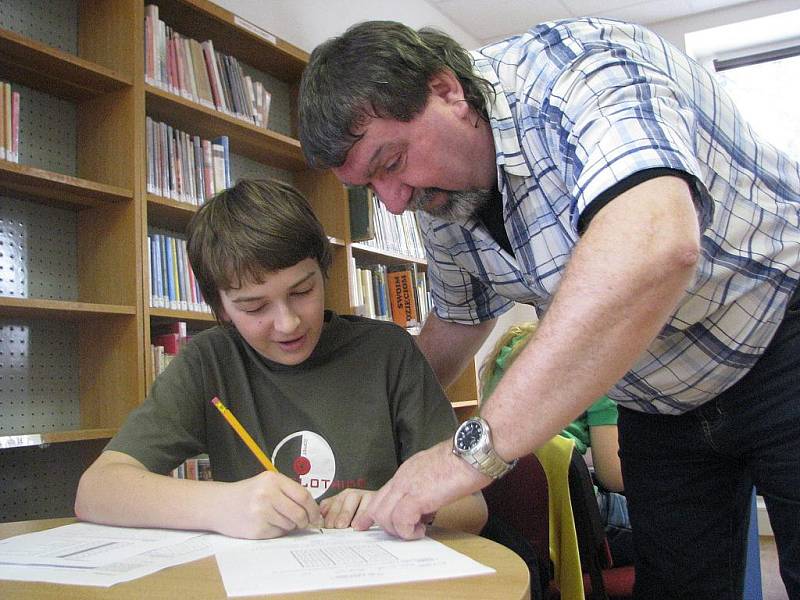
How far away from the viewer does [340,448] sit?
128cm

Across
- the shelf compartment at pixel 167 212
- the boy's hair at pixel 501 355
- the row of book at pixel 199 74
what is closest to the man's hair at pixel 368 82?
the boy's hair at pixel 501 355

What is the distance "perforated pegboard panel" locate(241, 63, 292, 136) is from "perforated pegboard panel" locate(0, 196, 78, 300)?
1.19 m

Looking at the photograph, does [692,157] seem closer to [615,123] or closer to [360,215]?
[615,123]

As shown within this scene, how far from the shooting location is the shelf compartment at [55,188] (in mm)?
2102

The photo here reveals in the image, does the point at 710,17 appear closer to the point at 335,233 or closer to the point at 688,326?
the point at 335,233

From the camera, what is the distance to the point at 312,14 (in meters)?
3.71

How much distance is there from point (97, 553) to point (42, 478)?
1728mm

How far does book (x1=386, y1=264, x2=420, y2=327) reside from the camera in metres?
3.69

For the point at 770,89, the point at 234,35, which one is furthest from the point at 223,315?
the point at 770,89

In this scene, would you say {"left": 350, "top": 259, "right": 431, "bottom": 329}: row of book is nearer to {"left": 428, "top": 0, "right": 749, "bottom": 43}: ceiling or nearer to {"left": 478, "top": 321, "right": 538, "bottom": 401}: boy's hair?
{"left": 478, "top": 321, "right": 538, "bottom": 401}: boy's hair

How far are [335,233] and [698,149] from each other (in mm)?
2468

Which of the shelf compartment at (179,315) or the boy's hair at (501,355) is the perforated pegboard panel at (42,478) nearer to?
the shelf compartment at (179,315)

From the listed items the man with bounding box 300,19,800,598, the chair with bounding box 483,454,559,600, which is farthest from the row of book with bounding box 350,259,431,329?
the man with bounding box 300,19,800,598

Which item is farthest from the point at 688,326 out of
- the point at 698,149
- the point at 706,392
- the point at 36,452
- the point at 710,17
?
the point at 710,17
